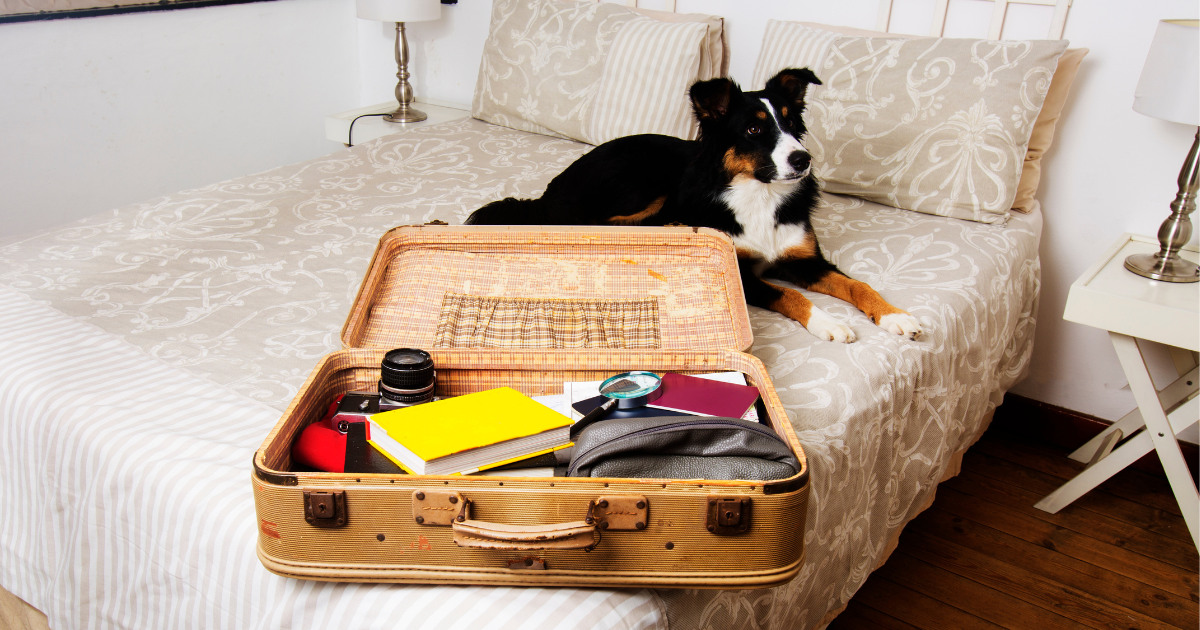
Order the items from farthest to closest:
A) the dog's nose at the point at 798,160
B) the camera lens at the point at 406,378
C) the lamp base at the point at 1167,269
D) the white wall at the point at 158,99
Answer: the white wall at the point at 158,99, the lamp base at the point at 1167,269, the dog's nose at the point at 798,160, the camera lens at the point at 406,378

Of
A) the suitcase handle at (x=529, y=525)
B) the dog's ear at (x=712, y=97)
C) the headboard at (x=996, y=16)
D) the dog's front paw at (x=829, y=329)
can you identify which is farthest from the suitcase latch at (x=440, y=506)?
the headboard at (x=996, y=16)

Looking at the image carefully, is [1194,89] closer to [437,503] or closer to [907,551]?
[907,551]

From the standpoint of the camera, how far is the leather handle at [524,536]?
730 mm

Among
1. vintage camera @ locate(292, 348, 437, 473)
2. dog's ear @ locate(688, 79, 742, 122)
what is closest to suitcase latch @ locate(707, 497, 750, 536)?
vintage camera @ locate(292, 348, 437, 473)

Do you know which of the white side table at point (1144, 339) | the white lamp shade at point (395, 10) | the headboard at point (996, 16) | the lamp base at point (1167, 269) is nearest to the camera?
the white side table at point (1144, 339)

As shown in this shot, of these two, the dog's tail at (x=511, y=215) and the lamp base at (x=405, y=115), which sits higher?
the dog's tail at (x=511, y=215)

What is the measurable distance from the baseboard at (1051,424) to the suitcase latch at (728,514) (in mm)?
1834

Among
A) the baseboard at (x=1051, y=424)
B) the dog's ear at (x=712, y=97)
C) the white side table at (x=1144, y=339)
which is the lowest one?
the baseboard at (x=1051, y=424)

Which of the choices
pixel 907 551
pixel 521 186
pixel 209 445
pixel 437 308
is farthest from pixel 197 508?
pixel 907 551

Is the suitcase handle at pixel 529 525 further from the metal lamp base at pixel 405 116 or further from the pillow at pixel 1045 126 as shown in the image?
the metal lamp base at pixel 405 116

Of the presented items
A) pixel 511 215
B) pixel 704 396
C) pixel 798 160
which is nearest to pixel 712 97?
pixel 798 160

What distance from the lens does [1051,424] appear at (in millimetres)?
2240

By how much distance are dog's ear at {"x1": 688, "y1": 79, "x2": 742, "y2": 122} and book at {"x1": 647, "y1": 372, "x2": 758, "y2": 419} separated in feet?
2.36

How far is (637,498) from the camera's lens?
0.75m
